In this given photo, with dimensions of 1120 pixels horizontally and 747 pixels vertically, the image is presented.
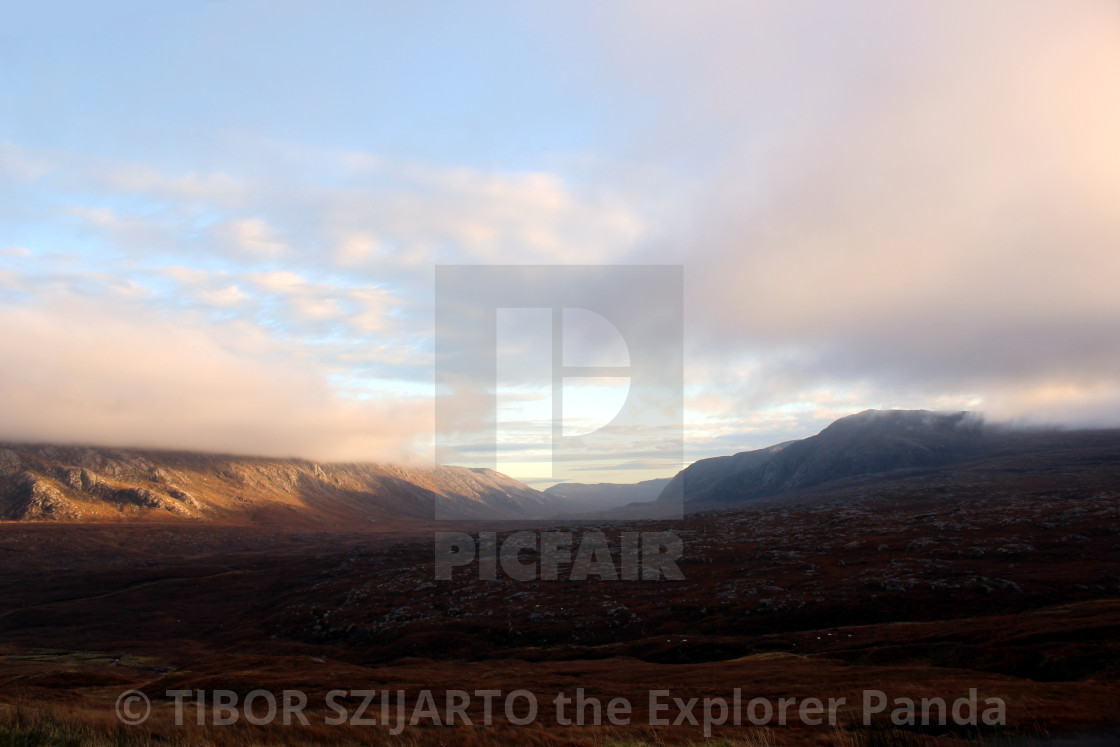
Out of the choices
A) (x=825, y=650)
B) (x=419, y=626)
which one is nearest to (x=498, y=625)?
(x=419, y=626)

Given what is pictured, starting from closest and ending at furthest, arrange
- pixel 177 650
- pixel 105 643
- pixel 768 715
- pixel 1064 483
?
1. pixel 768 715
2. pixel 177 650
3. pixel 105 643
4. pixel 1064 483

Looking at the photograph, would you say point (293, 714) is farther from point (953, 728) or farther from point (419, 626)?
point (419, 626)

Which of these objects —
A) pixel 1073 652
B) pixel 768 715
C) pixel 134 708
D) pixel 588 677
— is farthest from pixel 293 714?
pixel 1073 652

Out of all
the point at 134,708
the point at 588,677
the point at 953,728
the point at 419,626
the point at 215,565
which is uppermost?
the point at 953,728

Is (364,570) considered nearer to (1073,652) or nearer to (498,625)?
(498,625)

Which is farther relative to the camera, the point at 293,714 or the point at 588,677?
the point at 588,677

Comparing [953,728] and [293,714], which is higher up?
A: [953,728]

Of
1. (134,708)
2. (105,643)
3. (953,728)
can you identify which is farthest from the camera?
(105,643)

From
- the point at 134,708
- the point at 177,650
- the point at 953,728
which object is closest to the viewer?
the point at 953,728

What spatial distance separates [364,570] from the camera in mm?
119500

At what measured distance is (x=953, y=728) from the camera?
61.0 ft

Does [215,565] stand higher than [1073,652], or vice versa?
[1073,652]

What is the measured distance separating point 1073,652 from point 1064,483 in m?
175

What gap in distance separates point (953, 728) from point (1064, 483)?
199 m
